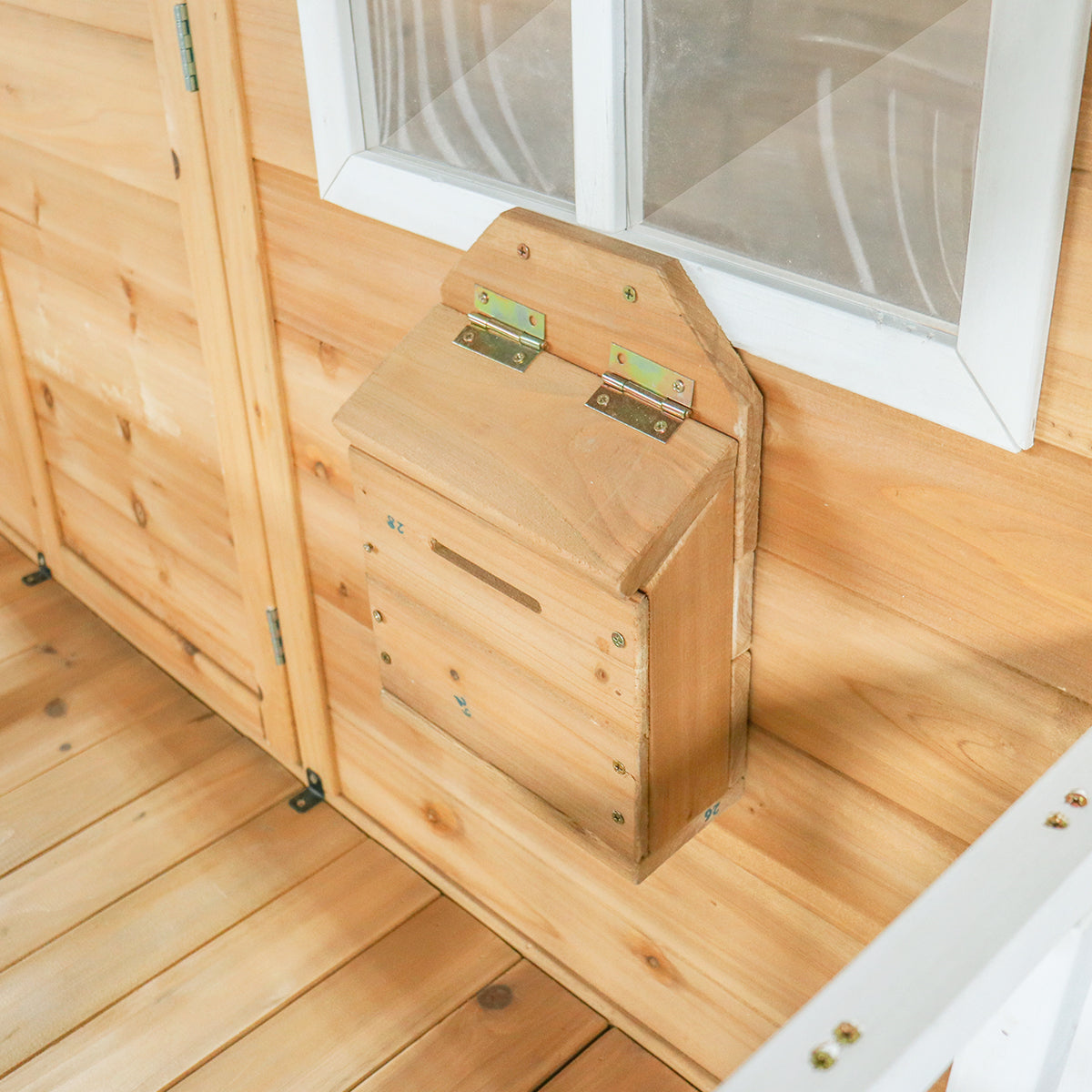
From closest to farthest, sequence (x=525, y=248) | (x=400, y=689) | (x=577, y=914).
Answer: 1. (x=525, y=248)
2. (x=400, y=689)
3. (x=577, y=914)

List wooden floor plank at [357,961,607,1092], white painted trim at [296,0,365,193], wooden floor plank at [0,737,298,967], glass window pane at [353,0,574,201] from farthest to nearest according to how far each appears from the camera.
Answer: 1. wooden floor plank at [0,737,298,967]
2. wooden floor plank at [357,961,607,1092]
3. white painted trim at [296,0,365,193]
4. glass window pane at [353,0,574,201]

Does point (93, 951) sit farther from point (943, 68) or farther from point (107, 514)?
point (943, 68)

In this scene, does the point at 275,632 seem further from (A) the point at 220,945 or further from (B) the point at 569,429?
(B) the point at 569,429

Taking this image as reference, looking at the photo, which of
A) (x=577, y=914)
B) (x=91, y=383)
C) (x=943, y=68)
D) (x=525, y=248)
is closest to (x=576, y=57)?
(x=525, y=248)

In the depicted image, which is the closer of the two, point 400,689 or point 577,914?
point 400,689

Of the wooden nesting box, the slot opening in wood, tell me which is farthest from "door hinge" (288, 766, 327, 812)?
the slot opening in wood

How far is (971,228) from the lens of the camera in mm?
758

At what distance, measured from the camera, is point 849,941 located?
1.11 m

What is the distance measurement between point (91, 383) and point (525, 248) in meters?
1.07

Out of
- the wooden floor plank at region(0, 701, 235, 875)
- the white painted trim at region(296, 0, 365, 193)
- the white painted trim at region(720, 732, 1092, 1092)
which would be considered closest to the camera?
the white painted trim at region(720, 732, 1092, 1092)

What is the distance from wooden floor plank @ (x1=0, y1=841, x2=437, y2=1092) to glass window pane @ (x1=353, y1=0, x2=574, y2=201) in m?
0.93

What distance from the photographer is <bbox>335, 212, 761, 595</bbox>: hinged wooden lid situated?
912mm

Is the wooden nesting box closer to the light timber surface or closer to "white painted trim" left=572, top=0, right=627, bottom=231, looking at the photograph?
"white painted trim" left=572, top=0, right=627, bottom=231

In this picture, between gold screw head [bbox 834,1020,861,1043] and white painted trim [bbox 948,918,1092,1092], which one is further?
white painted trim [bbox 948,918,1092,1092]
